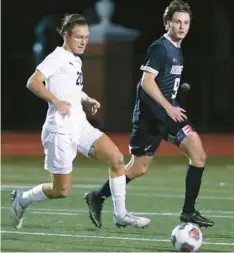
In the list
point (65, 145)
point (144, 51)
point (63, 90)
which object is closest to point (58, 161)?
point (65, 145)

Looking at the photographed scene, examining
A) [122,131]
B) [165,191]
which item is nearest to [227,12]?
[122,131]

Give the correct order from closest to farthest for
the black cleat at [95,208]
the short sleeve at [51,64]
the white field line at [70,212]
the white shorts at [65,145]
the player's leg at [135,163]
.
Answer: the short sleeve at [51,64] < the white shorts at [65,145] < the black cleat at [95,208] < the player's leg at [135,163] < the white field line at [70,212]

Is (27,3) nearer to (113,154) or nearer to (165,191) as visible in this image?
(165,191)

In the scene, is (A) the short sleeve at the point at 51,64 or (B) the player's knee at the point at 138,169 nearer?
(A) the short sleeve at the point at 51,64

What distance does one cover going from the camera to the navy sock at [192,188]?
9.63 metres

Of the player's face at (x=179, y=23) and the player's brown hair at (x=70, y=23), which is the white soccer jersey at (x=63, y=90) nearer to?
the player's brown hair at (x=70, y=23)

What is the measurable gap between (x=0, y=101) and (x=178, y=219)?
15.8m

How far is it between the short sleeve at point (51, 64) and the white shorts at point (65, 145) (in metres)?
0.53

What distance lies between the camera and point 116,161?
9281mm

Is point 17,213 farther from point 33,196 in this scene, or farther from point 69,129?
point 69,129

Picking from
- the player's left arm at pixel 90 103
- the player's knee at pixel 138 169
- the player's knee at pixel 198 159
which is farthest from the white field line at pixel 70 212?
the player's left arm at pixel 90 103

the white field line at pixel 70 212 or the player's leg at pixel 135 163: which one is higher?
the player's leg at pixel 135 163

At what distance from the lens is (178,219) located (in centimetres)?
1048

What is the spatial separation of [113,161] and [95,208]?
0.76 m
